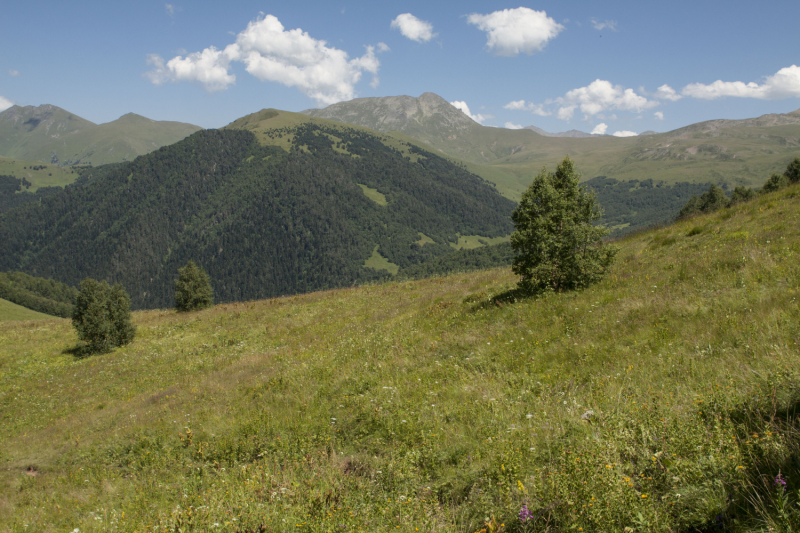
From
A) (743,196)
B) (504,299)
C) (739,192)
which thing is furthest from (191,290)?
(739,192)

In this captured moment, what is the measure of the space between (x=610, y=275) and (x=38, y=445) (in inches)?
808

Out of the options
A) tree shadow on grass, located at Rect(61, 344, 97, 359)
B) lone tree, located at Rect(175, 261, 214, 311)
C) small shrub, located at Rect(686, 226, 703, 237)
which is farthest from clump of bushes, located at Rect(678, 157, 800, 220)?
tree shadow on grass, located at Rect(61, 344, 97, 359)

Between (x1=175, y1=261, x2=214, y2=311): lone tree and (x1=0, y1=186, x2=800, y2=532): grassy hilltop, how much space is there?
58.3 feet

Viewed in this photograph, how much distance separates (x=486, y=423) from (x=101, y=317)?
87.9 ft

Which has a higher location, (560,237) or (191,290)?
(560,237)

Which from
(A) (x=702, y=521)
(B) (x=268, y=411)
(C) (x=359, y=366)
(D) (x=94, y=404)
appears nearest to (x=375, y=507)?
(A) (x=702, y=521)

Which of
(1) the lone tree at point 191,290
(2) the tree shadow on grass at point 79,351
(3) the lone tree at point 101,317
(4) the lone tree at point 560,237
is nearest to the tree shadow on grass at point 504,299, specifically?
(4) the lone tree at point 560,237

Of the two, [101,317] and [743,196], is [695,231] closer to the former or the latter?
[101,317]

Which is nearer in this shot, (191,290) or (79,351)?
(79,351)

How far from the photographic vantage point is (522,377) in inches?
334

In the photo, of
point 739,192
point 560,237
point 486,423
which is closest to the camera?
point 486,423

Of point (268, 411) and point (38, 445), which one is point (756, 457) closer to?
point (268, 411)

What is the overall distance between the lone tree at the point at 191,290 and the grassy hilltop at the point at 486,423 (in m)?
17.8

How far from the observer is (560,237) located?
14.5 metres
